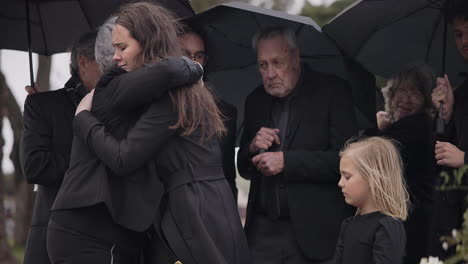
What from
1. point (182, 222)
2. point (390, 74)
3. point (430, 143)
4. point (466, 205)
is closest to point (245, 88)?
point (390, 74)

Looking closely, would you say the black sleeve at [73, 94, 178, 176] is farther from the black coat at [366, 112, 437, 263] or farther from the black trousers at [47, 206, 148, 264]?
the black coat at [366, 112, 437, 263]

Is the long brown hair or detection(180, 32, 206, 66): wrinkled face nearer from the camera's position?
the long brown hair

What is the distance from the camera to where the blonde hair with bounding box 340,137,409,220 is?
4.98 metres

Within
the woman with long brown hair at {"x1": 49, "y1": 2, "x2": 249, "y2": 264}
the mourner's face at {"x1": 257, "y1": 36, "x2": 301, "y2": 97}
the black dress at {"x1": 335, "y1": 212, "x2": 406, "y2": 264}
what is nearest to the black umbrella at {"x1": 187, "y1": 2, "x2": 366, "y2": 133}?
the mourner's face at {"x1": 257, "y1": 36, "x2": 301, "y2": 97}

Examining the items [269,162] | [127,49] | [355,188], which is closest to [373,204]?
[355,188]

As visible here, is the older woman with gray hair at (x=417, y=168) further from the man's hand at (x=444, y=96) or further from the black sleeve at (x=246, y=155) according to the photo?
the black sleeve at (x=246, y=155)

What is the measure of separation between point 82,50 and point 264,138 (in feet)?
3.84

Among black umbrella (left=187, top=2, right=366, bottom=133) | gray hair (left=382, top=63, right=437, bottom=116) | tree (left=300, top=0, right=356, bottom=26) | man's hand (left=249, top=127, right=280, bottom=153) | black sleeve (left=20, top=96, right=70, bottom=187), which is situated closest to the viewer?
black sleeve (left=20, top=96, right=70, bottom=187)

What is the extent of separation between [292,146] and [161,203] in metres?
1.44

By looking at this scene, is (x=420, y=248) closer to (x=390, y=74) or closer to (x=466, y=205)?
(x=466, y=205)

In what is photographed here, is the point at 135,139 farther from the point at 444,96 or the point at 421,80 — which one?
the point at 421,80

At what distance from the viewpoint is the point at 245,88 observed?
6.89 meters

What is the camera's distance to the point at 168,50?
15.4ft

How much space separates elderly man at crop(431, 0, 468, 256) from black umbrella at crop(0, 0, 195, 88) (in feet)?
5.78
